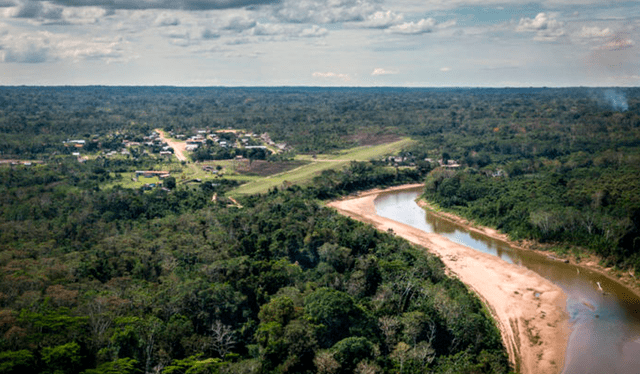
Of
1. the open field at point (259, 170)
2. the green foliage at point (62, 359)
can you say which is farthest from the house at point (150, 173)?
the green foliage at point (62, 359)

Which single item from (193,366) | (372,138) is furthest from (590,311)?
(372,138)

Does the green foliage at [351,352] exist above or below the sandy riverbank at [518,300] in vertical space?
above

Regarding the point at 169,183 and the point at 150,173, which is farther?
the point at 150,173

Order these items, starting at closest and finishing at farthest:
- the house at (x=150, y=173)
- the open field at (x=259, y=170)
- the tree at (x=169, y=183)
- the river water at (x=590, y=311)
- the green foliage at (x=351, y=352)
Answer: the green foliage at (x=351, y=352), the river water at (x=590, y=311), the tree at (x=169, y=183), the open field at (x=259, y=170), the house at (x=150, y=173)

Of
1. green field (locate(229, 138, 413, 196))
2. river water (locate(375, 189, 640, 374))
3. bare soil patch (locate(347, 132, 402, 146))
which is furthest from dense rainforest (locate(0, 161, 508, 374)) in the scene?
bare soil patch (locate(347, 132, 402, 146))

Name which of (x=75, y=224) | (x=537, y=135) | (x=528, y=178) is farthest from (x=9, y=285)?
(x=537, y=135)

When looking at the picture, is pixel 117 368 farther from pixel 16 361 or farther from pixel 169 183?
pixel 169 183

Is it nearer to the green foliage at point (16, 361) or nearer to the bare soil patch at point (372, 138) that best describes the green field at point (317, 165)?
the bare soil patch at point (372, 138)
